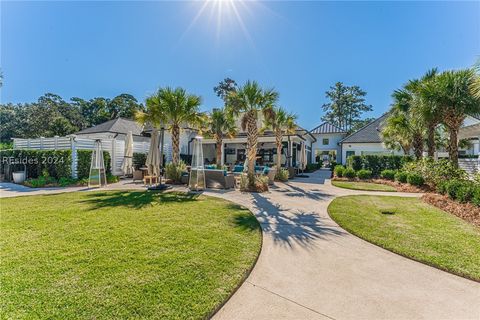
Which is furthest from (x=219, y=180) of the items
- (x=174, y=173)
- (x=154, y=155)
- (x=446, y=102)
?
(x=446, y=102)

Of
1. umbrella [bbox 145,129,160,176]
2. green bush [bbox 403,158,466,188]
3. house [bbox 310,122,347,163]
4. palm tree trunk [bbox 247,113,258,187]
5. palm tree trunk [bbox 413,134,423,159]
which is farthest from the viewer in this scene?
house [bbox 310,122,347,163]

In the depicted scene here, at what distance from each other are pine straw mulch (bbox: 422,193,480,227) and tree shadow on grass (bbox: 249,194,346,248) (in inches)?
175

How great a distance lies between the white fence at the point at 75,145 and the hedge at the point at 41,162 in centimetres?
40

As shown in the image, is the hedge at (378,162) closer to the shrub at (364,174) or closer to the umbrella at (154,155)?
the shrub at (364,174)

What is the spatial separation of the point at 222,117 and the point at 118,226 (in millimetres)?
15085

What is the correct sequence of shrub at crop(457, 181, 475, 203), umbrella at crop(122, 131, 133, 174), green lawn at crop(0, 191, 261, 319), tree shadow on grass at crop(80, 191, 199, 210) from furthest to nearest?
1. umbrella at crop(122, 131, 133, 174)
2. shrub at crop(457, 181, 475, 203)
3. tree shadow on grass at crop(80, 191, 199, 210)
4. green lawn at crop(0, 191, 261, 319)

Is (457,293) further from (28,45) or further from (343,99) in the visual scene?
(343,99)

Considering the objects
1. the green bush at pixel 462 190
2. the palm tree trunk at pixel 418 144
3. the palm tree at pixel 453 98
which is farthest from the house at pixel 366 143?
the green bush at pixel 462 190

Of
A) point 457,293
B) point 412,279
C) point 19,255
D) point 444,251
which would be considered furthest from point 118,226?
point 444,251

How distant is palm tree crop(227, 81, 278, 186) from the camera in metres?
11.9

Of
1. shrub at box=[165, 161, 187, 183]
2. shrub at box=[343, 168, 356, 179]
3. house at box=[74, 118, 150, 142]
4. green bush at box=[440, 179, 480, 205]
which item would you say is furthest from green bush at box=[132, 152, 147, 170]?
green bush at box=[440, 179, 480, 205]

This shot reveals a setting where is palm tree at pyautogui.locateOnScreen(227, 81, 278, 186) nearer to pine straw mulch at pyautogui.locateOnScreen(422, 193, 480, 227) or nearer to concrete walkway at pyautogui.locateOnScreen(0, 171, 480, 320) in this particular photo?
concrete walkway at pyautogui.locateOnScreen(0, 171, 480, 320)

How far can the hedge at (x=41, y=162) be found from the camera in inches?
509

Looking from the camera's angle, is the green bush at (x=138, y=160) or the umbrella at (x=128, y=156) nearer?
the umbrella at (x=128, y=156)
